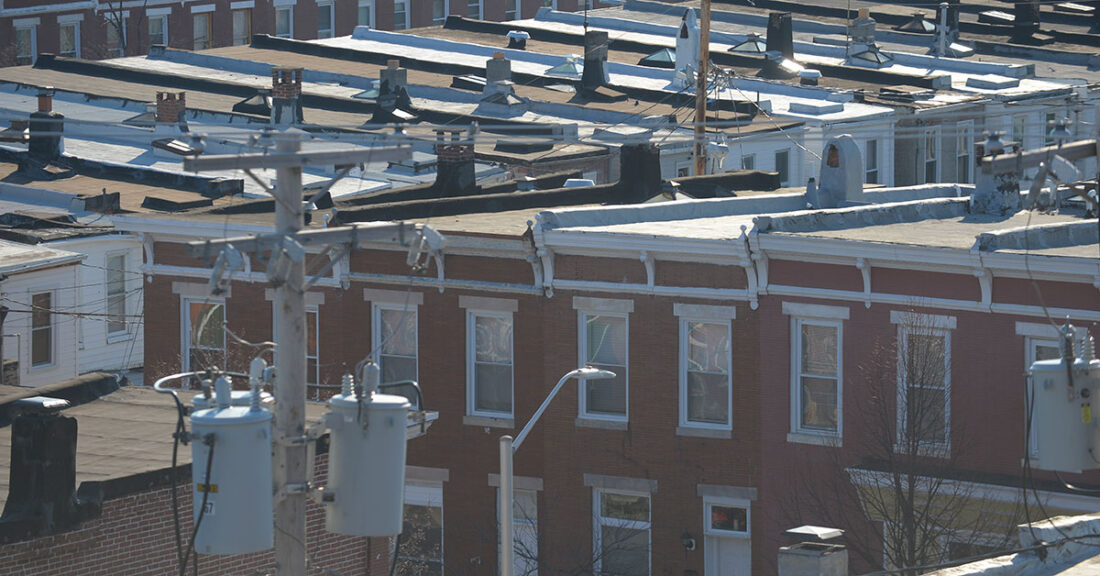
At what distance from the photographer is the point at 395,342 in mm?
37531

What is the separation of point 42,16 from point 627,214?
57.7 m

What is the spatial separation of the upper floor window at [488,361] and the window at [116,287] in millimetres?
18122

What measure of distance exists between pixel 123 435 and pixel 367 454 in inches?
384

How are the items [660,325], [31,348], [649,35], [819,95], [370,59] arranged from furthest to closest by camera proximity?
[649,35] → [370,59] → [819,95] → [31,348] → [660,325]

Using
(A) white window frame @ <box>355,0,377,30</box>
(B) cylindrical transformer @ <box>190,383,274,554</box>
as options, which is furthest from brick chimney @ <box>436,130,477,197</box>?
(A) white window frame @ <box>355,0,377,30</box>

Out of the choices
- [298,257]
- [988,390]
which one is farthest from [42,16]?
[298,257]

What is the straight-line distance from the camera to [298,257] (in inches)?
683

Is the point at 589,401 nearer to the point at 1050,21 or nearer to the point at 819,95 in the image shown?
the point at 819,95

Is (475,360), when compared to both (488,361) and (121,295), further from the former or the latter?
(121,295)

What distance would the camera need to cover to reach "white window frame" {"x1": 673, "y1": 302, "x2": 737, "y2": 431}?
3431 centimetres

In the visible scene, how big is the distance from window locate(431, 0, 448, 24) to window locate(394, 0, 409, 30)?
169 centimetres

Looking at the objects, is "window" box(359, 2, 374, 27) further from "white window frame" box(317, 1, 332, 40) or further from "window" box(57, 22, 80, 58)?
"window" box(57, 22, 80, 58)

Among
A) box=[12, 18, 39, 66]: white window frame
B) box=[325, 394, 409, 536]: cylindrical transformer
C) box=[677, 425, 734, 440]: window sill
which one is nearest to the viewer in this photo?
box=[325, 394, 409, 536]: cylindrical transformer

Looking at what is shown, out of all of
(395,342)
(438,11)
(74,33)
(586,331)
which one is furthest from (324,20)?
(586,331)
